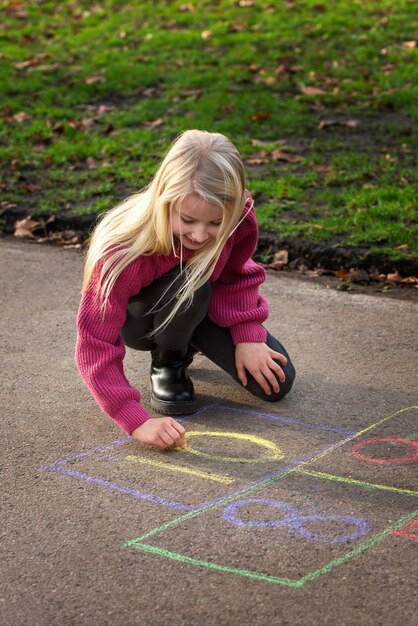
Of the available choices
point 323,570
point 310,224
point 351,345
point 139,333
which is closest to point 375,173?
point 310,224

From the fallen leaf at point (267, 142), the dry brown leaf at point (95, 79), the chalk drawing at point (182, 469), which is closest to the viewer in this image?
the chalk drawing at point (182, 469)

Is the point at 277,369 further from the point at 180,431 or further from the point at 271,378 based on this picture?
the point at 180,431

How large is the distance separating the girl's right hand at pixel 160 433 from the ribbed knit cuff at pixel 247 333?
553mm

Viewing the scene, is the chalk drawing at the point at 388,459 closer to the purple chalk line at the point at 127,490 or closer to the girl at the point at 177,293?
the girl at the point at 177,293

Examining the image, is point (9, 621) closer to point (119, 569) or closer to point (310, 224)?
point (119, 569)

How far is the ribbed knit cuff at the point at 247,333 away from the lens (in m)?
3.57

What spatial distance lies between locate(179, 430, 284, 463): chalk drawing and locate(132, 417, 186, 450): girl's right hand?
0.10 metres

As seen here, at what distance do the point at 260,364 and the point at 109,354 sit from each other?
604 mm

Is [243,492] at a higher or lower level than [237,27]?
lower

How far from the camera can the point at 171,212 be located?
3148mm

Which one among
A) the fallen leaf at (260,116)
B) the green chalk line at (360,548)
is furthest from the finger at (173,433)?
the fallen leaf at (260,116)

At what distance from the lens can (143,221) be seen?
10.7ft

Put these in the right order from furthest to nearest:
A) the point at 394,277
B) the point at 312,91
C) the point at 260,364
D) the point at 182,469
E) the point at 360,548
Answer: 1. the point at 312,91
2. the point at 394,277
3. the point at 260,364
4. the point at 182,469
5. the point at 360,548

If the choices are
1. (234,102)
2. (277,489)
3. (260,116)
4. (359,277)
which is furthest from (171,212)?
(234,102)
